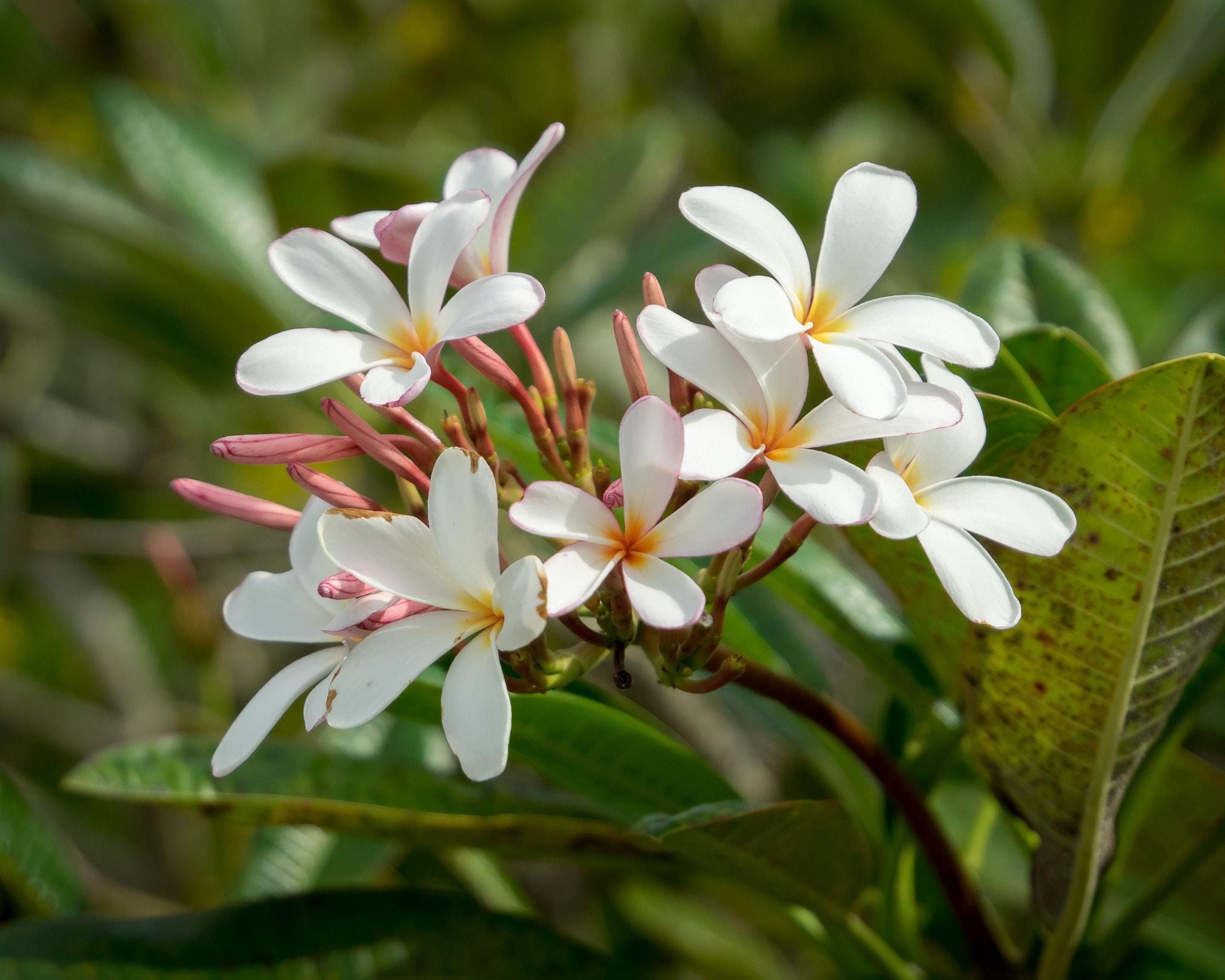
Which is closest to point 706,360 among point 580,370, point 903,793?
point 903,793

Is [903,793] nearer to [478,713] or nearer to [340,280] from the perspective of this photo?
[478,713]

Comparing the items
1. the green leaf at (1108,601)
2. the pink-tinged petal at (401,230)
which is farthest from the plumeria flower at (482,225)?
the green leaf at (1108,601)

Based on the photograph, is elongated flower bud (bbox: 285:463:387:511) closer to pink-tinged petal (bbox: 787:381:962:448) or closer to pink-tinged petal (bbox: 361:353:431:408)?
pink-tinged petal (bbox: 361:353:431:408)

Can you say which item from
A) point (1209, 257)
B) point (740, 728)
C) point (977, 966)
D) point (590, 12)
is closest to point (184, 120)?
point (590, 12)

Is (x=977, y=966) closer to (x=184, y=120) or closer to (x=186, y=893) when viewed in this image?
(x=186, y=893)

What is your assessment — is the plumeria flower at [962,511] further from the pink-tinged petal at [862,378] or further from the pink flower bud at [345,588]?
the pink flower bud at [345,588]

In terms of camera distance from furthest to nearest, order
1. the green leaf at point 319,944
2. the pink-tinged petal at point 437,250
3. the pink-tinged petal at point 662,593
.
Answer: the green leaf at point 319,944
the pink-tinged petal at point 437,250
the pink-tinged petal at point 662,593

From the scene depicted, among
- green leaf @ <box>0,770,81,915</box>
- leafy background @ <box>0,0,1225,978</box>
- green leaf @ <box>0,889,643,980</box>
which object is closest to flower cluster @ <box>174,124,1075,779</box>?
leafy background @ <box>0,0,1225,978</box>

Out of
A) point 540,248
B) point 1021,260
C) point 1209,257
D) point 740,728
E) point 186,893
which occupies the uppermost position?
point 1209,257
